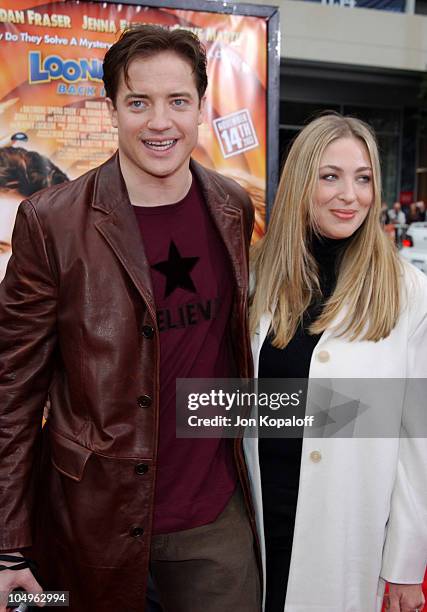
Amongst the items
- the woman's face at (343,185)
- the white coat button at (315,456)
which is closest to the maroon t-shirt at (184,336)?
the white coat button at (315,456)

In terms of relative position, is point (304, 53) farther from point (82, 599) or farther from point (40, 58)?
point (82, 599)

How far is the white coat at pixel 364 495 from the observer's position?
69.9 inches

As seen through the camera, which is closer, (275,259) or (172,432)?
(172,432)

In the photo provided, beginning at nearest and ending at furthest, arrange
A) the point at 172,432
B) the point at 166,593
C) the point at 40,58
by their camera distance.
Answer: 1. the point at 172,432
2. the point at 166,593
3. the point at 40,58

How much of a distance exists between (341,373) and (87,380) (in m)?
0.73

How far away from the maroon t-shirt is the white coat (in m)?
0.24

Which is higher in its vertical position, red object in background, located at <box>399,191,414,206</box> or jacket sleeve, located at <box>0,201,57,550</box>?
red object in background, located at <box>399,191,414,206</box>

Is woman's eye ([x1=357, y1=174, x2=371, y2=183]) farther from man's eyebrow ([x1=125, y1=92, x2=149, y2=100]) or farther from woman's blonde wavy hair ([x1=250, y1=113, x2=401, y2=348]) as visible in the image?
man's eyebrow ([x1=125, y1=92, x2=149, y2=100])

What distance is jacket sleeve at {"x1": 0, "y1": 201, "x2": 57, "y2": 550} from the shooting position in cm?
158

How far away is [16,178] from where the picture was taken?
277 centimetres

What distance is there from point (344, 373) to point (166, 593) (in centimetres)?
85

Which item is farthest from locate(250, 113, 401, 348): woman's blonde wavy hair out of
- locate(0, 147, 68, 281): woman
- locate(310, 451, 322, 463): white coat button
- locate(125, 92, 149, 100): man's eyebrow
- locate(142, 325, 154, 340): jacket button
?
locate(0, 147, 68, 281): woman

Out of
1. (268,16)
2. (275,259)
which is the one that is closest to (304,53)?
(268,16)

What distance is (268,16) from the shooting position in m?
2.89
